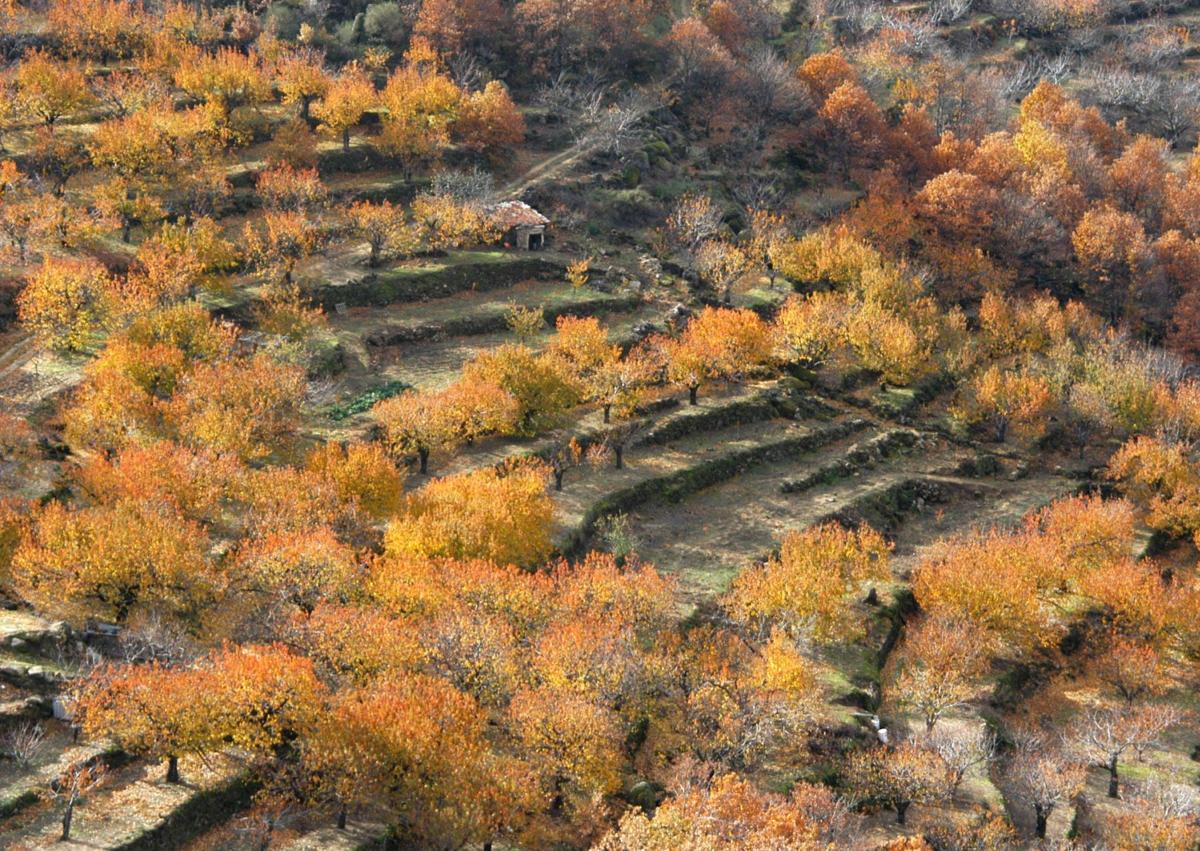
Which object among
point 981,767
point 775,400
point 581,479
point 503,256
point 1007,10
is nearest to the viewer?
point 981,767

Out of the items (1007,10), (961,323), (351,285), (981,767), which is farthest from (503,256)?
(1007,10)

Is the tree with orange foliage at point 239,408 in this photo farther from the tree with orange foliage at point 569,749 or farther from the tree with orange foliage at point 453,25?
the tree with orange foliage at point 453,25

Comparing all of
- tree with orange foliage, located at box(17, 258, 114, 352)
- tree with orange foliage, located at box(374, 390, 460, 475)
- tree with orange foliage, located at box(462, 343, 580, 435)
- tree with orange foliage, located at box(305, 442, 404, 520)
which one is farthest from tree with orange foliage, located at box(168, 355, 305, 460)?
tree with orange foliage, located at box(462, 343, 580, 435)

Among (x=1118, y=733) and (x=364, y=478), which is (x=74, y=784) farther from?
(x=1118, y=733)

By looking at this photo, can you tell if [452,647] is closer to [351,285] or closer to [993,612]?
[993,612]

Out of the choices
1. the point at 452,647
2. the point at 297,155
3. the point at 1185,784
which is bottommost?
the point at 1185,784

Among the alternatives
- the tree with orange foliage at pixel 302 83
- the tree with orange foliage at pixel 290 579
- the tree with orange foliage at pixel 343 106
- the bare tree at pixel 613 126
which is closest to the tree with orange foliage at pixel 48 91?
the tree with orange foliage at pixel 302 83

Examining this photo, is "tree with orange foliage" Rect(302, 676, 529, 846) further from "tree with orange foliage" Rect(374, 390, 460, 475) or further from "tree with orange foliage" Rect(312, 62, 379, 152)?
"tree with orange foliage" Rect(312, 62, 379, 152)
